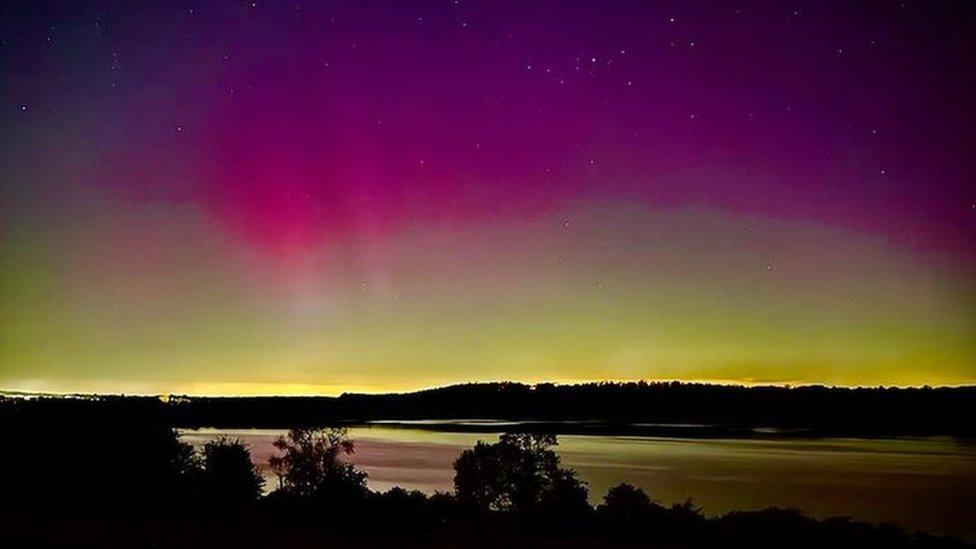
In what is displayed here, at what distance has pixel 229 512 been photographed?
23.1 metres

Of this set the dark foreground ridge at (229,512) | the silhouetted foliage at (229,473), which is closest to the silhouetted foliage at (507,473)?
the dark foreground ridge at (229,512)

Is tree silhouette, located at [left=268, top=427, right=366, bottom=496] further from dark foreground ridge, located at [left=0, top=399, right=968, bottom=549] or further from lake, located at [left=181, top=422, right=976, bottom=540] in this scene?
dark foreground ridge, located at [left=0, top=399, right=968, bottom=549]

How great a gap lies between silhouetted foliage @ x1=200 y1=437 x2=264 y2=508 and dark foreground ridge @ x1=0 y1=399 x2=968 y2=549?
0.21 feet

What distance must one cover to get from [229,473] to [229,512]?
44.4 feet

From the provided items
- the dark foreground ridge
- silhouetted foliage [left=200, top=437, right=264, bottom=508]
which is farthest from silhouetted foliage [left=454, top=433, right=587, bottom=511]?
silhouetted foliage [left=200, top=437, right=264, bottom=508]

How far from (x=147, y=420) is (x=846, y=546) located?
24596 mm

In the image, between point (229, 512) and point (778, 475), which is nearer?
point (229, 512)

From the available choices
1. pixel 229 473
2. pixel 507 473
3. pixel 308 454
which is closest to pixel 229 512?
pixel 229 473

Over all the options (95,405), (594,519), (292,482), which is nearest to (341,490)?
(594,519)

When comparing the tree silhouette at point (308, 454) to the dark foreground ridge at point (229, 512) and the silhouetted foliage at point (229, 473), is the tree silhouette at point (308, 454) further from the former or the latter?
the silhouetted foliage at point (229, 473)

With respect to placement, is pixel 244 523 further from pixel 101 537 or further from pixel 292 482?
pixel 292 482

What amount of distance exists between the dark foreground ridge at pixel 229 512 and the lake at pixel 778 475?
30.6m

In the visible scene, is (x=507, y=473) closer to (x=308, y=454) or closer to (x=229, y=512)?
(x=308, y=454)

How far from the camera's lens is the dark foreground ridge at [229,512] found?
1797 cm
